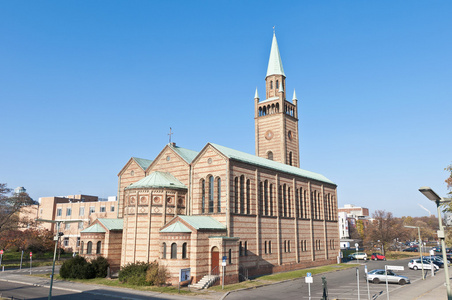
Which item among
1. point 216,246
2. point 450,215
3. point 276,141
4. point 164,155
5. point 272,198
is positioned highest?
point 276,141

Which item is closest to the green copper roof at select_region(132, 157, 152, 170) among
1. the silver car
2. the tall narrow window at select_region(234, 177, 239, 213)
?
the tall narrow window at select_region(234, 177, 239, 213)

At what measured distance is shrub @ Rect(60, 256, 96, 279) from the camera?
121 feet

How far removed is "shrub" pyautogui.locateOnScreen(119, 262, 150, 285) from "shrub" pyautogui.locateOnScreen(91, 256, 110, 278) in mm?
4958

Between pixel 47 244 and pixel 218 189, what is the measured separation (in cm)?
4477

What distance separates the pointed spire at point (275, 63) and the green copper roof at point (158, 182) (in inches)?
1241

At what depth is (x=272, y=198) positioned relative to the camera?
4512 cm

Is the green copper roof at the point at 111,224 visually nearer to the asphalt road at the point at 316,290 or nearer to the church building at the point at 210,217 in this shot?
the church building at the point at 210,217

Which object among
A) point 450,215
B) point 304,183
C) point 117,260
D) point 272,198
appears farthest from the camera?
point 304,183

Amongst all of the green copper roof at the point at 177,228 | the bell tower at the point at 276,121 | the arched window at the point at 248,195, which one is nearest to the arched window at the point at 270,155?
the bell tower at the point at 276,121

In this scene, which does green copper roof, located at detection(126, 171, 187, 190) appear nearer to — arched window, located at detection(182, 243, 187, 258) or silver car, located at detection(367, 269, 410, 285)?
Result: arched window, located at detection(182, 243, 187, 258)

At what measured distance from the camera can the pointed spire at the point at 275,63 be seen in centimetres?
6372

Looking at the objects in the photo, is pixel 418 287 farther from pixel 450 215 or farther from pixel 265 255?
pixel 450 215

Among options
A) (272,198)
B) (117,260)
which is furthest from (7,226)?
(272,198)

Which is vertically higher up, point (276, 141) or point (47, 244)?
point (276, 141)
